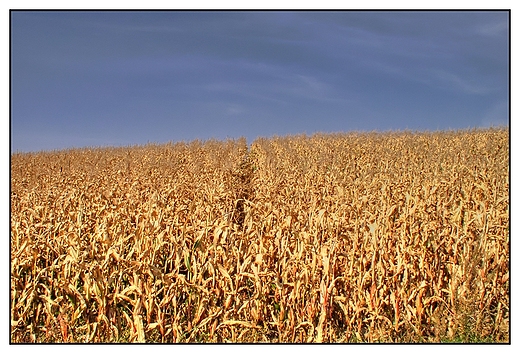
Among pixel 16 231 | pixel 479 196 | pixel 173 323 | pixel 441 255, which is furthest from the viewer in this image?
pixel 479 196

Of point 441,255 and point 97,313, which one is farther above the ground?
point 441,255

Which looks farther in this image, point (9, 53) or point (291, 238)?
point (291, 238)

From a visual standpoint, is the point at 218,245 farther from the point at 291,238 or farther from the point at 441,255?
the point at 441,255

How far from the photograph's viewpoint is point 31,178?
1314 centimetres

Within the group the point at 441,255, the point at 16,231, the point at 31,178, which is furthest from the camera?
the point at 31,178

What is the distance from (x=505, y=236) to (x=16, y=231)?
5639 mm

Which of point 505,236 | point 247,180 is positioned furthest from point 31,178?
point 505,236
